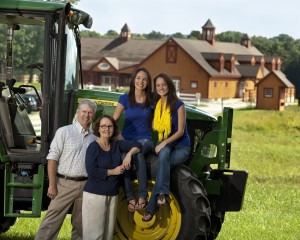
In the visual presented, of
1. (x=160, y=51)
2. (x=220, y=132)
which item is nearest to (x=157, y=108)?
(x=220, y=132)

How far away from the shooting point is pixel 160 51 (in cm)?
8019

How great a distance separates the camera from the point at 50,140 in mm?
8531

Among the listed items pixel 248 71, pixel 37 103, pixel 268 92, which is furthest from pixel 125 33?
pixel 37 103

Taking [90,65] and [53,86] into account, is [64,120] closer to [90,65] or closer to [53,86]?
[53,86]

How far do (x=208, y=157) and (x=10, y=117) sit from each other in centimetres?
220

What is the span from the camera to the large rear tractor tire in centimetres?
829

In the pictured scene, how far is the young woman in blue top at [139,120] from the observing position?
26.9 ft

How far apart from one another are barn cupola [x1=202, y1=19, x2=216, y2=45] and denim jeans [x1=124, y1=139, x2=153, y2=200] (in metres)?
85.1

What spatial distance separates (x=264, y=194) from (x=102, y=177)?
8256 millimetres

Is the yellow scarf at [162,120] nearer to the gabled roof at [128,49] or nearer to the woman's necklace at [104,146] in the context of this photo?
the woman's necklace at [104,146]

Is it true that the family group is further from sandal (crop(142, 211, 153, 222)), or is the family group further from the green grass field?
the green grass field

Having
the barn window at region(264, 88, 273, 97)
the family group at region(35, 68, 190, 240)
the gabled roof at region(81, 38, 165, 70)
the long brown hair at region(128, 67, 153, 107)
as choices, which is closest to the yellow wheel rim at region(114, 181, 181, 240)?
the family group at region(35, 68, 190, 240)

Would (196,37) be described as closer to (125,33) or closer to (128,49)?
(125,33)

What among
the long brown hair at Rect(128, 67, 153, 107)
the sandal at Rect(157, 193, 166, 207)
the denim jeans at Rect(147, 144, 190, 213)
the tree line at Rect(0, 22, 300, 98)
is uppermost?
the tree line at Rect(0, 22, 300, 98)
